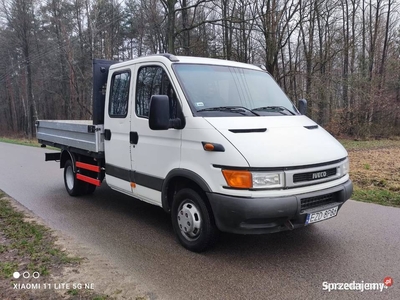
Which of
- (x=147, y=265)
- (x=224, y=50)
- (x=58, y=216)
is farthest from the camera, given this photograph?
(x=224, y=50)

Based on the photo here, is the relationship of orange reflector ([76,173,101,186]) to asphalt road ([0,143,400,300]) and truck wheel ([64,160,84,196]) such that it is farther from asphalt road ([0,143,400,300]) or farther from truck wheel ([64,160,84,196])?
asphalt road ([0,143,400,300])

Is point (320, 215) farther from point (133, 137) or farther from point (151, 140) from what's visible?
point (133, 137)

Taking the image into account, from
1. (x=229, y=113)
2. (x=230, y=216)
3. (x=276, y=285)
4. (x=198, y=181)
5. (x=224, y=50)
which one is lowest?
(x=276, y=285)

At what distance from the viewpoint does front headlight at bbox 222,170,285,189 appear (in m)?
3.56

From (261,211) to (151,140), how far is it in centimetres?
183

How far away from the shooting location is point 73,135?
6598mm

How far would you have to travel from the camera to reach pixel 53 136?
7551 millimetres

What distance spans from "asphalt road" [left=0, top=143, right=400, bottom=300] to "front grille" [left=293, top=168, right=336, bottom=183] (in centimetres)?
94

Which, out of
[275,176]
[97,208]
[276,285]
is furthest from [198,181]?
[97,208]

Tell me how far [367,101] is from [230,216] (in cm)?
2080

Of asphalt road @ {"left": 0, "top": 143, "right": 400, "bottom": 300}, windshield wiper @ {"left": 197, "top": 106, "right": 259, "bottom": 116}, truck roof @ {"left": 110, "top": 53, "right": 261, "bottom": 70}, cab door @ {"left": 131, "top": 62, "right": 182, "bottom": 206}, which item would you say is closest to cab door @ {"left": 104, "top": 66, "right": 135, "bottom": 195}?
cab door @ {"left": 131, "top": 62, "right": 182, "bottom": 206}

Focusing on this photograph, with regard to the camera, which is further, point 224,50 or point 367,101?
point 367,101

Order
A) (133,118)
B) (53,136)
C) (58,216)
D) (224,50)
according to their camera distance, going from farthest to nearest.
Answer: (224,50) < (53,136) < (58,216) < (133,118)

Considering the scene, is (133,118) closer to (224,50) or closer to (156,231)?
(156,231)
